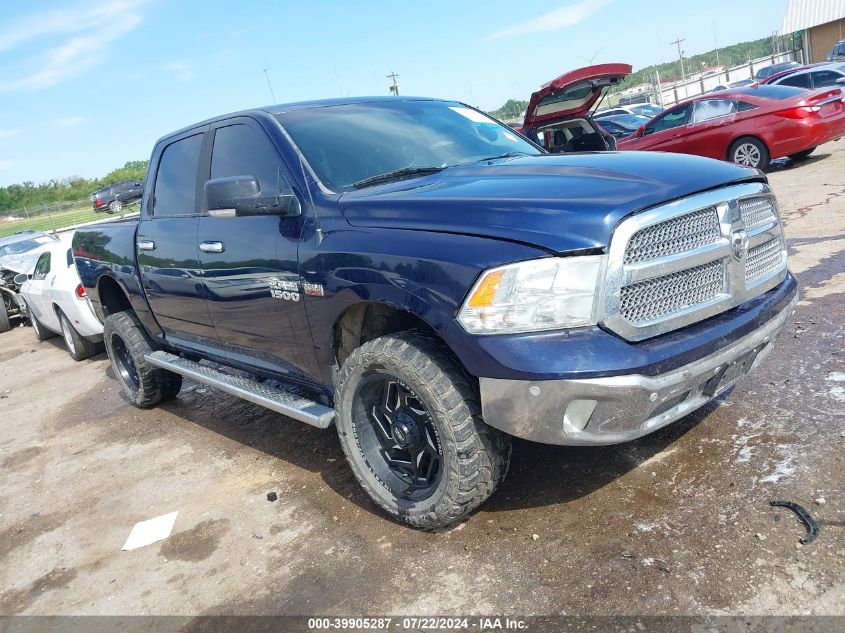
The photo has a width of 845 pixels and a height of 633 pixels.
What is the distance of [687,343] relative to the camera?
2699 mm

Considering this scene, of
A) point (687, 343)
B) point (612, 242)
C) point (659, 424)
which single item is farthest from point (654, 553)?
point (612, 242)

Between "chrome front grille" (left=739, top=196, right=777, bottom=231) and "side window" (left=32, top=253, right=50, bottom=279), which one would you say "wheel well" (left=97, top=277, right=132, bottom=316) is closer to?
"side window" (left=32, top=253, right=50, bottom=279)

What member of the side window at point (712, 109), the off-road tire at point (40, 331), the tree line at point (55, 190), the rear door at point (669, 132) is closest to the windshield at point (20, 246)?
the off-road tire at point (40, 331)

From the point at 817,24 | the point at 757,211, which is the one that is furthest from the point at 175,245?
the point at 817,24

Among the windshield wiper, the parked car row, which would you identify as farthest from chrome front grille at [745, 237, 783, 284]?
the parked car row

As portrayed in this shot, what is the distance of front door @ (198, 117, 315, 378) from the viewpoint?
11.7 feet

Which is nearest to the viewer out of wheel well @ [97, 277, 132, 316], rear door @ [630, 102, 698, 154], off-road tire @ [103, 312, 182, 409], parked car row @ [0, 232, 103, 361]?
off-road tire @ [103, 312, 182, 409]

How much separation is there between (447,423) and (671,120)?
1198cm

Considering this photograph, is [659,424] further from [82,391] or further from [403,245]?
[82,391]

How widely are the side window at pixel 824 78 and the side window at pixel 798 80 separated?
157mm

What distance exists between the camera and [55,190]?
2874 inches

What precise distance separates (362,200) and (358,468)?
1.26m

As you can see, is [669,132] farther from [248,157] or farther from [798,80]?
[248,157]

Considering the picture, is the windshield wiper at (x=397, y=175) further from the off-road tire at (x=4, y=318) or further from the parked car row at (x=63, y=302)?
the off-road tire at (x=4, y=318)
